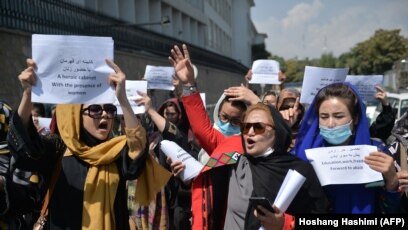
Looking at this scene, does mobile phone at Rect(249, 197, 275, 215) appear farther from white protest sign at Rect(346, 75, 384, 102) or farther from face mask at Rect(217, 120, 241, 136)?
white protest sign at Rect(346, 75, 384, 102)

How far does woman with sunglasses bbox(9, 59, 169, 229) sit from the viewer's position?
2904mm

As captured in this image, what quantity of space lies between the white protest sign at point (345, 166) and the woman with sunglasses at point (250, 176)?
0.06 meters

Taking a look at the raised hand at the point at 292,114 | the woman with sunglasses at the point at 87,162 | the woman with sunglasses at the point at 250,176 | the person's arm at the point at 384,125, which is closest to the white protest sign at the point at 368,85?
the person's arm at the point at 384,125

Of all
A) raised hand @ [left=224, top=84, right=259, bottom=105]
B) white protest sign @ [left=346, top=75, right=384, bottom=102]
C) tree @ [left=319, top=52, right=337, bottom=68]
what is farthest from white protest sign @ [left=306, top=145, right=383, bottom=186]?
tree @ [left=319, top=52, right=337, bottom=68]

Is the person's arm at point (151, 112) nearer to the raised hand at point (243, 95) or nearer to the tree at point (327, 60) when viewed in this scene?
the raised hand at point (243, 95)

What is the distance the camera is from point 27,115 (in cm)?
281

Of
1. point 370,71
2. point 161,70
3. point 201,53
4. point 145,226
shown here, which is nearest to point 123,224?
point 145,226

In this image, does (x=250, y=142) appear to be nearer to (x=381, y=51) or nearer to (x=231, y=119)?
(x=231, y=119)

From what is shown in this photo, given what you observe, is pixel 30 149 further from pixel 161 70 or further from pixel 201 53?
pixel 201 53

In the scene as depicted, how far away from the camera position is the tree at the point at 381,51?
188ft

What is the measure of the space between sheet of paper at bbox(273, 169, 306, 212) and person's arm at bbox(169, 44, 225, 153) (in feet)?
3.76

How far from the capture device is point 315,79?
427 centimetres

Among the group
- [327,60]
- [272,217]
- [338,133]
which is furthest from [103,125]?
[327,60]

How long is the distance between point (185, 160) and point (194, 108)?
428 millimetres
